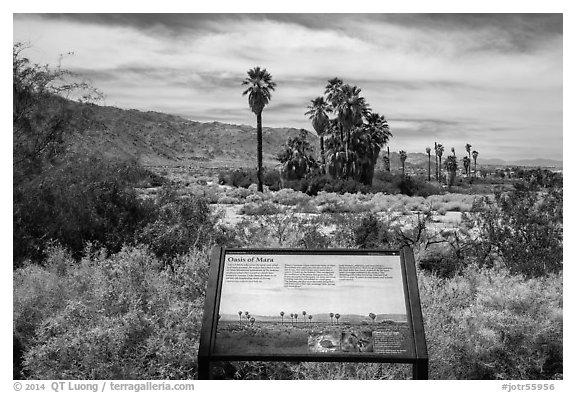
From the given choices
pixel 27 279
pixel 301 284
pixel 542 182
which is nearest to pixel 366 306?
pixel 301 284

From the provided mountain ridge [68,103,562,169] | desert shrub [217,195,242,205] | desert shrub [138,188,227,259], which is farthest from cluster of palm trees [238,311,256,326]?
mountain ridge [68,103,562,169]

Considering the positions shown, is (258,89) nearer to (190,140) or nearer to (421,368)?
(421,368)

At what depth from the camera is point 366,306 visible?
5293 mm

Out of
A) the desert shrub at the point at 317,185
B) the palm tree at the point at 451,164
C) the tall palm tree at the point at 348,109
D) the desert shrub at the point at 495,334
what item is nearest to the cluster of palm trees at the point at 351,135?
the tall palm tree at the point at 348,109

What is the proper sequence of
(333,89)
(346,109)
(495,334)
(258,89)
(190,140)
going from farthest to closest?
(190,140), (333,89), (346,109), (258,89), (495,334)

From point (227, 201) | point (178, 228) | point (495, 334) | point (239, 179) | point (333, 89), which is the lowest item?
point (495, 334)

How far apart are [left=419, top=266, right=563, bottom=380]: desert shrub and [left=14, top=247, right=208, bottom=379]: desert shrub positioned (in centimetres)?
235

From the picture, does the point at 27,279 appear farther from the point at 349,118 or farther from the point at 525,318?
the point at 349,118

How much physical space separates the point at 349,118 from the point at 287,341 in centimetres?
3875

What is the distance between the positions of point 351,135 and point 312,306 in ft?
132

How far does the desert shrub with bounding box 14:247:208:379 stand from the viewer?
592 centimetres

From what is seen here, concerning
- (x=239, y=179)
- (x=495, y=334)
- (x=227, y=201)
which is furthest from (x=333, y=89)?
(x=495, y=334)

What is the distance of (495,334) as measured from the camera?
653 cm

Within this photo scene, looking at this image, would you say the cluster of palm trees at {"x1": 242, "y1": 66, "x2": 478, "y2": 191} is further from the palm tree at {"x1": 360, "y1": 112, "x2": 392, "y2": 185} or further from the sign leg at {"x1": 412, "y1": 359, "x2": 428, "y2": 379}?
the sign leg at {"x1": 412, "y1": 359, "x2": 428, "y2": 379}
